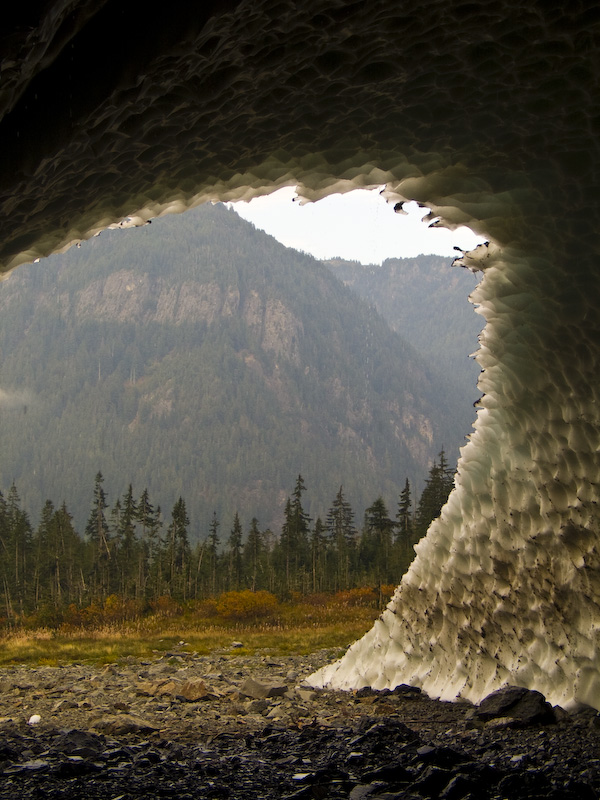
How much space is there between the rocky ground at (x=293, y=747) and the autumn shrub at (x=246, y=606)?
690 inches

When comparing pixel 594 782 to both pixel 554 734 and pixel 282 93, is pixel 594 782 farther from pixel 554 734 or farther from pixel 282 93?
pixel 282 93

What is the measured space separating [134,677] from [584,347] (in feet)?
37.9

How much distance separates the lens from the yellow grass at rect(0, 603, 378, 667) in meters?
19.4

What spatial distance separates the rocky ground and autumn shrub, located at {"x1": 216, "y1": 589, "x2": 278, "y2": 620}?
690 inches

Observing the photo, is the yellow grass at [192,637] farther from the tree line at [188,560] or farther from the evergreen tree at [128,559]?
the evergreen tree at [128,559]

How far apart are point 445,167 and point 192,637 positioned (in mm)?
20728

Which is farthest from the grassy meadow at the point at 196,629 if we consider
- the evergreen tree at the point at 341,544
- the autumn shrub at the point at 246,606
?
the evergreen tree at the point at 341,544

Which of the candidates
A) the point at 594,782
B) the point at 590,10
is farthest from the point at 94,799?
the point at 590,10

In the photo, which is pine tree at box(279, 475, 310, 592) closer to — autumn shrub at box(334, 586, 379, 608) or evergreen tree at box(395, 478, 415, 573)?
evergreen tree at box(395, 478, 415, 573)

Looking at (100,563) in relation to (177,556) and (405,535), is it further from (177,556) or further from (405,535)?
(405,535)

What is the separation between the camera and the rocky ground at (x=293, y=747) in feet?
16.6

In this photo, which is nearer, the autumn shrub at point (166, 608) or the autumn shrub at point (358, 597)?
the autumn shrub at point (166, 608)

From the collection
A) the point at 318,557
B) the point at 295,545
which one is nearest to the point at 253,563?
the point at 295,545

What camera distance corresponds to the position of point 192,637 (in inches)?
926
